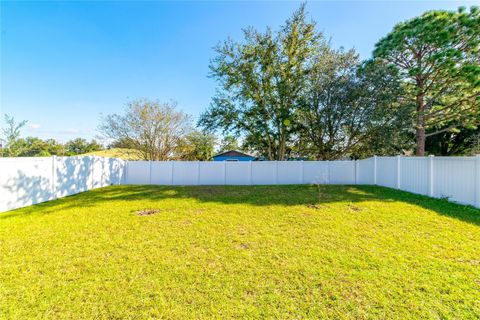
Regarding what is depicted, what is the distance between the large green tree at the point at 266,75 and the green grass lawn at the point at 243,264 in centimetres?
852

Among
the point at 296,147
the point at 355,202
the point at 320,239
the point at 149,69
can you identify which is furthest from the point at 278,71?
the point at 320,239

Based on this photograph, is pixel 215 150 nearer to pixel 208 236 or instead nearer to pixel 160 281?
pixel 208 236

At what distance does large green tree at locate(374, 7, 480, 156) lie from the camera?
875 cm

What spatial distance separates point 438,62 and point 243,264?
40.6 ft

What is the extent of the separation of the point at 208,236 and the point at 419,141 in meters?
12.3

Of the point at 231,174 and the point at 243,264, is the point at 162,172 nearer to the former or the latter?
the point at 231,174

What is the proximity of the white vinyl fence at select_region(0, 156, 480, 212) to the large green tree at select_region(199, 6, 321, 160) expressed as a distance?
3.71 meters

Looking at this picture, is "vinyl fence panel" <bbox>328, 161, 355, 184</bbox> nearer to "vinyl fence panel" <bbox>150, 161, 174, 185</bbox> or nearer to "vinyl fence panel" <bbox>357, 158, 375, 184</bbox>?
"vinyl fence panel" <bbox>357, 158, 375, 184</bbox>

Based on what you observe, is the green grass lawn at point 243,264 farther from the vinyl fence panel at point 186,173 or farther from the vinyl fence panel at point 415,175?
the vinyl fence panel at point 186,173

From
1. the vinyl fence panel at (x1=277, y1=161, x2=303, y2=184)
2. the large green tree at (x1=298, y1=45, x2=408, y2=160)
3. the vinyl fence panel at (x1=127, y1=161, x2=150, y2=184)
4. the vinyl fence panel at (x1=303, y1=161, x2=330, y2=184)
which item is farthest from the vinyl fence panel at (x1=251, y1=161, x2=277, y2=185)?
the vinyl fence panel at (x1=127, y1=161, x2=150, y2=184)

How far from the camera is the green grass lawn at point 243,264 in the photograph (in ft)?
6.87

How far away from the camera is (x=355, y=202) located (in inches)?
248

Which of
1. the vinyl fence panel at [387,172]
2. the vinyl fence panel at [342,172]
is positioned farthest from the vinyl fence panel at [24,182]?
the vinyl fence panel at [387,172]

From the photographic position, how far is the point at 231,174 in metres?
10.8
